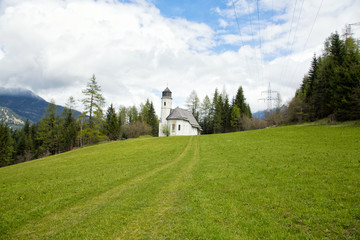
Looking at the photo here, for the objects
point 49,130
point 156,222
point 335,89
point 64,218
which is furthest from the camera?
point 49,130

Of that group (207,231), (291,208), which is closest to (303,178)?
(291,208)

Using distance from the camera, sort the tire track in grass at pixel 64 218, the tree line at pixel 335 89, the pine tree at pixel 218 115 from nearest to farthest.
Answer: the tire track in grass at pixel 64 218
the tree line at pixel 335 89
the pine tree at pixel 218 115

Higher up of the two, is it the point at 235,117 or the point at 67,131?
the point at 235,117

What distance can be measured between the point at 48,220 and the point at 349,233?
9.32 m

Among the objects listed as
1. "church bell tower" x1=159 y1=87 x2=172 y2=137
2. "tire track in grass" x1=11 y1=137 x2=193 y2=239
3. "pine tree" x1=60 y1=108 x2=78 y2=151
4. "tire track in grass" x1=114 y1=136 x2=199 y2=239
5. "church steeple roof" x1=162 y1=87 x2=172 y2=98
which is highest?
"church steeple roof" x1=162 y1=87 x2=172 y2=98

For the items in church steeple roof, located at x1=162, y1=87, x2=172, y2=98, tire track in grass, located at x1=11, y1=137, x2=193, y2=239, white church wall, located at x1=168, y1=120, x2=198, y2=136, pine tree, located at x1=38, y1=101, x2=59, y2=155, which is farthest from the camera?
church steeple roof, located at x1=162, y1=87, x2=172, y2=98

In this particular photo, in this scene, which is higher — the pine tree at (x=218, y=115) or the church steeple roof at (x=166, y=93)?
the church steeple roof at (x=166, y=93)

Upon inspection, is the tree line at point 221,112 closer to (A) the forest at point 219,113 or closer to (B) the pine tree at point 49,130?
(A) the forest at point 219,113

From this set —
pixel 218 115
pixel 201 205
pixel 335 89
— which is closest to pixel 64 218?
pixel 201 205

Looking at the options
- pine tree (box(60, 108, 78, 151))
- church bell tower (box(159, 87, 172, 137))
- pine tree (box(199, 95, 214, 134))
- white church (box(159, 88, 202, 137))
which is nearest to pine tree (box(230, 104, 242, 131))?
pine tree (box(199, 95, 214, 134))

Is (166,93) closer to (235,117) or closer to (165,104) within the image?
(165,104)

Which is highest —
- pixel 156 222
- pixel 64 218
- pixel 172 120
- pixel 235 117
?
pixel 235 117

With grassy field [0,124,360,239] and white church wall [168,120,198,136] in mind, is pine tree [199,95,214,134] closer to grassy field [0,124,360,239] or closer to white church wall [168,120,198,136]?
white church wall [168,120,198,136]

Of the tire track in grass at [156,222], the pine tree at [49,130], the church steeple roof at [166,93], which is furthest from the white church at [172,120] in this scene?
the tire track in grass at [156,222]
